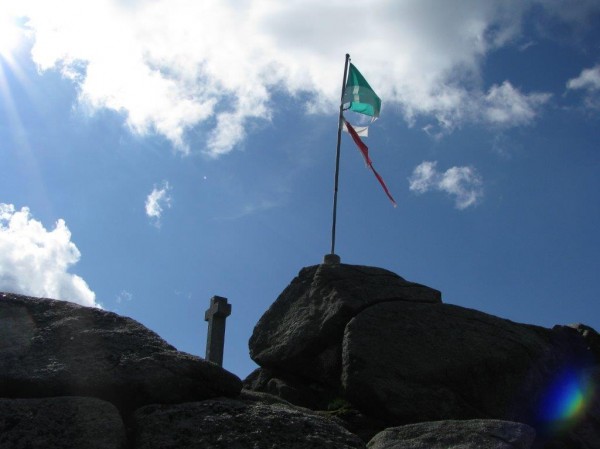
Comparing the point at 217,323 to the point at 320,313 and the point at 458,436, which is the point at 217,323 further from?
the point at 458,436

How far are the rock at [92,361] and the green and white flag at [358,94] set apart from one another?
41.3ft

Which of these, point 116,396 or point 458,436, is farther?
point 458,436

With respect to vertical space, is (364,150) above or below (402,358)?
above

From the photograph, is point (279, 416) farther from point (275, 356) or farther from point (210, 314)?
point (210, 314)

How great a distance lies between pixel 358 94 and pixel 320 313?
9114 millimetres

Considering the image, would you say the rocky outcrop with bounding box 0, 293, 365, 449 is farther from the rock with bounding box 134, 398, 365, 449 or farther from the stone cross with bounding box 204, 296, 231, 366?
the stone cross with bounding box 204, 296, 231, 366

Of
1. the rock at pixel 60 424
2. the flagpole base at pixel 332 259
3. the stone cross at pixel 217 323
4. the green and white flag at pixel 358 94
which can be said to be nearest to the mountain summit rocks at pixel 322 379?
the rock at pixel 60 424

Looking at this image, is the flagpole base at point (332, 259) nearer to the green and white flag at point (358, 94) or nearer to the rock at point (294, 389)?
the rock at point (294, 389)

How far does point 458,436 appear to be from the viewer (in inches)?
298

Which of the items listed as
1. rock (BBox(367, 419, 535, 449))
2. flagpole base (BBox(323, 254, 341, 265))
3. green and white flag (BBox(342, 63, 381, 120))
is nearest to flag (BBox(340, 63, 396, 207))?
green and white flag (BBox(342, 63, 381, 120))

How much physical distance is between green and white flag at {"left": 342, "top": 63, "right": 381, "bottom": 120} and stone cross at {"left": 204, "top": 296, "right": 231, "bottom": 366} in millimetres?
6534

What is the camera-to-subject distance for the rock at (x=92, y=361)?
685 cm

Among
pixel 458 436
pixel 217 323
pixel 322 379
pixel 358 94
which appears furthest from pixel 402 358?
pixel 358 94

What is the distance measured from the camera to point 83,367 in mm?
7016
